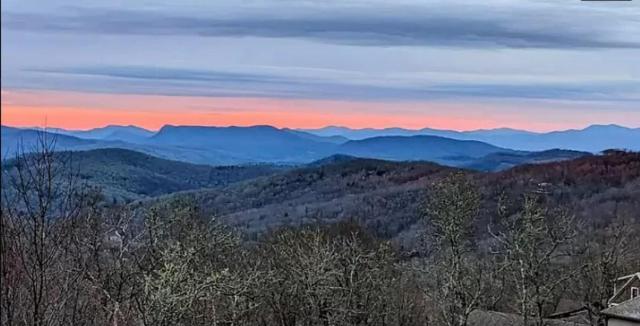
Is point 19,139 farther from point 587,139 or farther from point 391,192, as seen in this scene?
A: point 391,192

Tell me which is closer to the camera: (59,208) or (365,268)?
(59,208)

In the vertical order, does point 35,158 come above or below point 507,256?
above

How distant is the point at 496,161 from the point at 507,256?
2546 centimetres

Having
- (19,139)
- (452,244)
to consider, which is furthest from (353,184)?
(19,139)

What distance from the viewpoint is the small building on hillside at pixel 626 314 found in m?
12.4

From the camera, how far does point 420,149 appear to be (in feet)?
149

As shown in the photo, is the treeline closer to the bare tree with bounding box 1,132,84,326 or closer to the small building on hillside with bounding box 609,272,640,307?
the bare tree with bounding box 1,132,84,326

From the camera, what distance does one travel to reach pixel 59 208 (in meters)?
5.02

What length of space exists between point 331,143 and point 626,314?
39.2m

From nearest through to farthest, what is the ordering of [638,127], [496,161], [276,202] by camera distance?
[638,127] → [496,161] → [276,202]

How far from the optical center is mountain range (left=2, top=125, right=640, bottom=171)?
14188 mm

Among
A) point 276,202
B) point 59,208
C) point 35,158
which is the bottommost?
point 276,202

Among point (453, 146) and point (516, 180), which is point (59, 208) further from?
point (453, 146)

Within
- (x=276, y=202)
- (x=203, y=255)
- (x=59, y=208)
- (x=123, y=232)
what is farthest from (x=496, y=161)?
(x=59, y=208)
